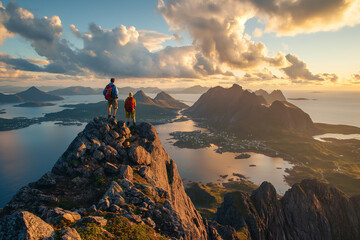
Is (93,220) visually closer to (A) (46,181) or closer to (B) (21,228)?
(B) (21,228)

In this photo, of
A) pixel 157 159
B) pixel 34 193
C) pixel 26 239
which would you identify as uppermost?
pixel 26 239

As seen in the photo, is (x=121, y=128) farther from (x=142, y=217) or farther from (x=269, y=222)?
(x=269, y=222)

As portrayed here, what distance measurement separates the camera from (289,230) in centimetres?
7412

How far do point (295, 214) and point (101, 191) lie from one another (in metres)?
85.3

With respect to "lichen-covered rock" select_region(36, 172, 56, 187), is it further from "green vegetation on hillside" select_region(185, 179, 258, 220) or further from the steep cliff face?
"green vegetation on hillside" select_region(185, 179, 258, 220)

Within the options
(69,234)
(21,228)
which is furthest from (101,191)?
(21,228)

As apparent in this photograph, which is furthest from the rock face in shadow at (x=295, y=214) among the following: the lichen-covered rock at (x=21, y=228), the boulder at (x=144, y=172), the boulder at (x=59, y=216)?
the lichen-covered rock at (x=21, y=228)

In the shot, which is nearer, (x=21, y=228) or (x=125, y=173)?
(x=21, y=228)

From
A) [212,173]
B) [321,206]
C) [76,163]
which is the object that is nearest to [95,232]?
[76,163]

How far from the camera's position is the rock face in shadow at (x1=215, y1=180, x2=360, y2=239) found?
72375mm

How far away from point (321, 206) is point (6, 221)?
106 metres

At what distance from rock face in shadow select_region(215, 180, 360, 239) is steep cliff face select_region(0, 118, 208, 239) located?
5727 centimetres

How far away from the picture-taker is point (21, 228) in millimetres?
11281

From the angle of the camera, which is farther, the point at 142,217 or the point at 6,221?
the point at 142,217
